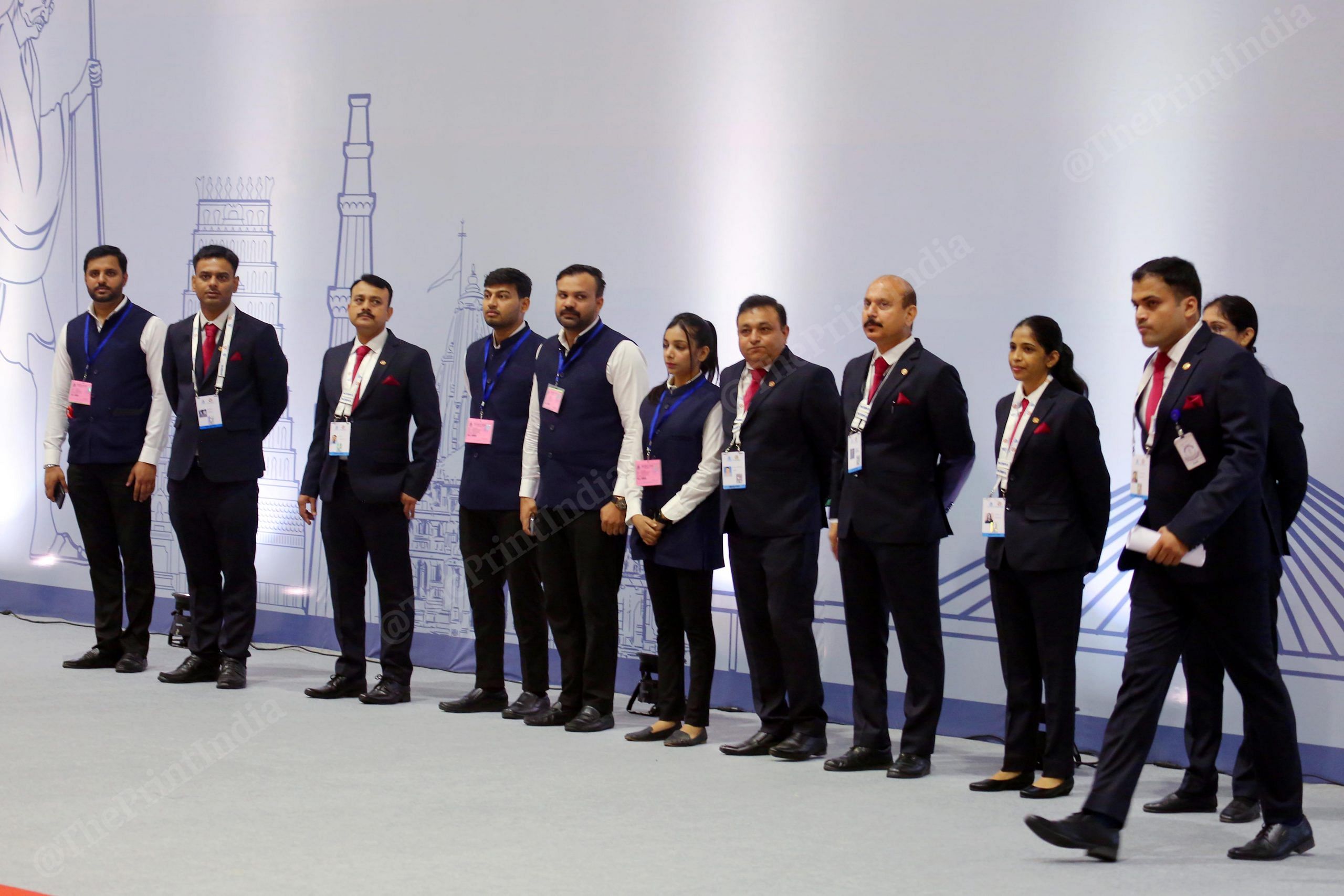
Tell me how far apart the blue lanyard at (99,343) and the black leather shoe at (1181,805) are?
13.5ft

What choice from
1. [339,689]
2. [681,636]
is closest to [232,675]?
[339,689]

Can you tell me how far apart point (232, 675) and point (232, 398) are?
3.43 ft

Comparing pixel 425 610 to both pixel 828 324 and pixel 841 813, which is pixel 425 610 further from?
pixel 841 813

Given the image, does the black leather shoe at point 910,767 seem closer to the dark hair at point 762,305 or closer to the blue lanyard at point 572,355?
the dark hair at point 762,305

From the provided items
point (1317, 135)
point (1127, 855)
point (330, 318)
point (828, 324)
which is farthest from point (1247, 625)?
point (330, 318)

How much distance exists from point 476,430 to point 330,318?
184 cm

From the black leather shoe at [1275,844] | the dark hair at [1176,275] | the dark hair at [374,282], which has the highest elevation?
the dark hair at [374,282]

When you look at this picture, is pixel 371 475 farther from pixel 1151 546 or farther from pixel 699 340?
pixel 1151 546

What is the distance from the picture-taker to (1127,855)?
314 centimetres

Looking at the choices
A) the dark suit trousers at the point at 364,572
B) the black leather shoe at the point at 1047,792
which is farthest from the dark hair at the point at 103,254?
the black leather shoe at the point at 1047,792

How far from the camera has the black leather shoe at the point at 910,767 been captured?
3955 millimetres

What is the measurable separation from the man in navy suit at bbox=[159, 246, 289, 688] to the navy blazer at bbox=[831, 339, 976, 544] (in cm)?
243

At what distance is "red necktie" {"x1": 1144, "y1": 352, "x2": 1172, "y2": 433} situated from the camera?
313cm

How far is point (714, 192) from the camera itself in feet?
17.4
